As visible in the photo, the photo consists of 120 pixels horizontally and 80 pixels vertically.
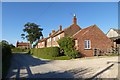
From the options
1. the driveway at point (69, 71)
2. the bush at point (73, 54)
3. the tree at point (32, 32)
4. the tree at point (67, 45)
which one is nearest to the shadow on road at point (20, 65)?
the driveway at point (69, 71)

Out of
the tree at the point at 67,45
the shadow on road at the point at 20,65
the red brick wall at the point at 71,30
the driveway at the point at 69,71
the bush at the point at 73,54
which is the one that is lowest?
the shadow on road at the point at 20,65

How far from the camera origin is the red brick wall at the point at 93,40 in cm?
3328

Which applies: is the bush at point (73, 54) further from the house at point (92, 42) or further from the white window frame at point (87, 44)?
the white window frame at point (87, 44)

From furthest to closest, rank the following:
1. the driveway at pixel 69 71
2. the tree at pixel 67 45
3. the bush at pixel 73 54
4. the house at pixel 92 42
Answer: the house at pixel 92 42 → the tree at pixel 67 45 → the bush at pixel 73 54 → the driveway at pixel 69 71

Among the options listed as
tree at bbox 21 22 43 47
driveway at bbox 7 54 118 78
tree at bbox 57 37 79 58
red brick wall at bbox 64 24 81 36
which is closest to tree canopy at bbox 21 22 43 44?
tree at bbox 21 22 43 47

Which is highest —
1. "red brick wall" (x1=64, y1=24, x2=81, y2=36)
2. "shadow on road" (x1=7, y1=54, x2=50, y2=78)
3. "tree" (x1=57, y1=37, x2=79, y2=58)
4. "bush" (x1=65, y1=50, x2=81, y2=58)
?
"red brick wall" (x1=64, y1=24, x2=81, y2=36)

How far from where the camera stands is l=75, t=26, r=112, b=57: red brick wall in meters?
33.3

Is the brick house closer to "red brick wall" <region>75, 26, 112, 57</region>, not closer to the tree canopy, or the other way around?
"red brick wall" <region>75, 26, 112, 57</region>

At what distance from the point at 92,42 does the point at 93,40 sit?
0.40m

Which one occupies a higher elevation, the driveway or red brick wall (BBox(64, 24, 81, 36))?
red brick wall (BBox(64, 24, 81, 36))

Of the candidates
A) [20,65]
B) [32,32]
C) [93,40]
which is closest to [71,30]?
[93,40]

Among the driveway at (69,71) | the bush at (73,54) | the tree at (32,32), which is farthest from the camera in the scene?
the tree at (32,32)

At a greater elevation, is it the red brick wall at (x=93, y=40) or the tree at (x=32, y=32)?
the tree at (x=32, y=32)

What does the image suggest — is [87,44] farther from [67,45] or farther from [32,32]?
[32,32]
